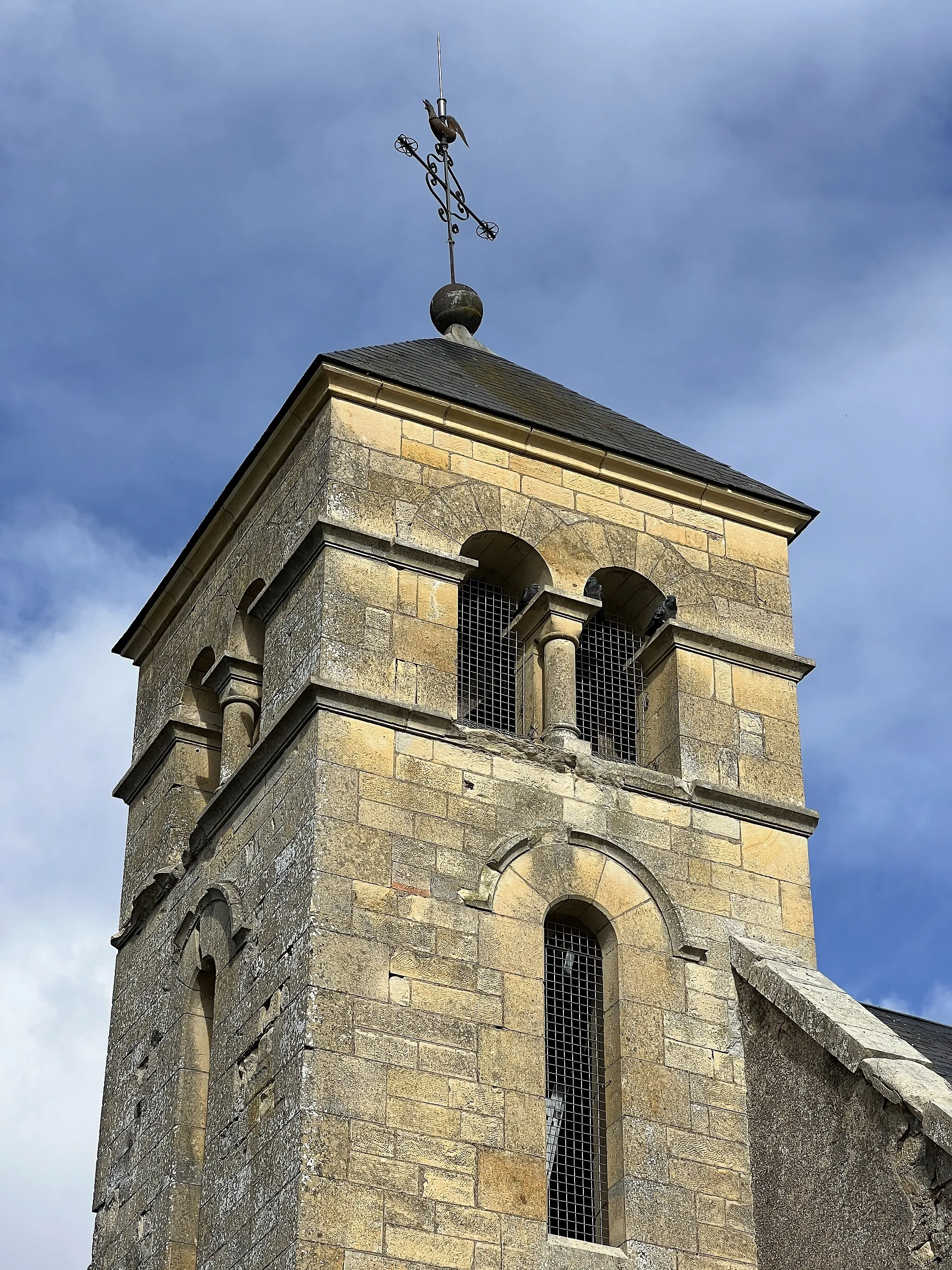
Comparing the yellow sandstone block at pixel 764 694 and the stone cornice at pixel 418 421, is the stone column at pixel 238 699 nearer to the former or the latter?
the stone cornice at pixel 418 421

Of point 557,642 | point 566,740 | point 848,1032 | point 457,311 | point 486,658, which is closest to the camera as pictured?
point 848,1032

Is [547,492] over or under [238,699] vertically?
over

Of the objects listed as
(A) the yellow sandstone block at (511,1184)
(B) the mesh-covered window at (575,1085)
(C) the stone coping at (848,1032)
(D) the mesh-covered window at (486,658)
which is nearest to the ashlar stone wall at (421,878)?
(A) the yellow sandstone block at (511,1184)

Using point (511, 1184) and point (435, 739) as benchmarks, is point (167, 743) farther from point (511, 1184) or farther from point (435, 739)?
point (511, 1184)

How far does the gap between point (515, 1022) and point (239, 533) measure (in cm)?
506

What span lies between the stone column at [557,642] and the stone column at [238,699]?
2004mm

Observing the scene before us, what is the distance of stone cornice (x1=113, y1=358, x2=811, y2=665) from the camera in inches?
658

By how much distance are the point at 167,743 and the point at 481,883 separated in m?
4.04

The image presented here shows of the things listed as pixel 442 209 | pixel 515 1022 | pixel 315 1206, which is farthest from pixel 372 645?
pixel 442 209

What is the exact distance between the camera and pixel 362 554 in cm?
1595

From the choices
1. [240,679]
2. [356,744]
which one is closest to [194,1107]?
[356,744]

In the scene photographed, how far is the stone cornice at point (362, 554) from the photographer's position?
15.9 m

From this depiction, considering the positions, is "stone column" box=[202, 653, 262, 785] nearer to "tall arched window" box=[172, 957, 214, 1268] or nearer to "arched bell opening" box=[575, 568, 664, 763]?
"tall arched window" box=[172, 957, 214, 1268]

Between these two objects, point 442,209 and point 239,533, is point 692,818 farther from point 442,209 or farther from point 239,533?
point 442,209
